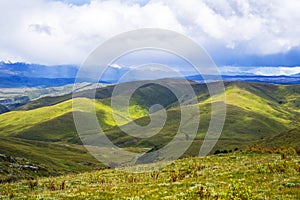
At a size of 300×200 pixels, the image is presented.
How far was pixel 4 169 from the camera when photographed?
7906 centimetres

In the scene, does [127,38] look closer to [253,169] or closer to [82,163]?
[253,169]

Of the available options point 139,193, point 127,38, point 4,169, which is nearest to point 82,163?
point 4,169

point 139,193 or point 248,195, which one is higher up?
point 248,195

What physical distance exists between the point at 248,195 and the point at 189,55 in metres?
22.3

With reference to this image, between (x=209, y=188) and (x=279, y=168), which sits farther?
(x=279, y=168)

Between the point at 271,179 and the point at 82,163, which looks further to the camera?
the point at 82,163

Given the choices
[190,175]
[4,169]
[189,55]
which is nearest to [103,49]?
[189,55]

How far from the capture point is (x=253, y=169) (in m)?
30.5

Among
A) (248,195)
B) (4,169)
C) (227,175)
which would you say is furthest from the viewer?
(4,169)

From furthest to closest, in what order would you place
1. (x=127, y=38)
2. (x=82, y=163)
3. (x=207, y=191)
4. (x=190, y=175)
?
(x=82, y=163) < (x=127, y=38) < (x=190, y=175) < (x=207, y=191)

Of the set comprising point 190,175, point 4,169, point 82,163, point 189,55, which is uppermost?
point 189,55

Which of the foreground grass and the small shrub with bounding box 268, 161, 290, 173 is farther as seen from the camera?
the small shrub with bounding box 268, 161, 290, 173

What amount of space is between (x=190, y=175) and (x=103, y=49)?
15164 mm

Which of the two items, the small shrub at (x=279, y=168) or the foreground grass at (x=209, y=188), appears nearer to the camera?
the foreground grass at (x=209, y=188)
